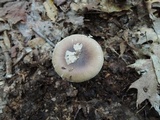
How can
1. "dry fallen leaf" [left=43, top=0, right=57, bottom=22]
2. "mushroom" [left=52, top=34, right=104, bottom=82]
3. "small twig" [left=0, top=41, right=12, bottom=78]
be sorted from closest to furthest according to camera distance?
"mushroom" [left=52, top=34, right=104, bottom=82] → "small twig" [left=0, top=41, right=12, bottom=78] → "dry fallen leaf" [left=43, top=0, right=57, bottom=22]

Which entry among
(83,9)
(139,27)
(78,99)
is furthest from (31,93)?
(139,27)

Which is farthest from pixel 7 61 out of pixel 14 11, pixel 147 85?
pixel 147 85

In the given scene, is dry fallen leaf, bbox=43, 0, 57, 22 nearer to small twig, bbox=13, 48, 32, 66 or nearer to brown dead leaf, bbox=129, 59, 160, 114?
small twig, bbox=13, 48, 32, 66

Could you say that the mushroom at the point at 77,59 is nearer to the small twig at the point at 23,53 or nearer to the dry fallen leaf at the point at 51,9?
the small twig at the point at 23,53

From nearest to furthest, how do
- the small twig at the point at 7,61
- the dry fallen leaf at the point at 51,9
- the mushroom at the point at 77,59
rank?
the mushroom at the point at 77,59 < the small twig at the point at 7,61 < the dry fallen leaf at the point at 51,9

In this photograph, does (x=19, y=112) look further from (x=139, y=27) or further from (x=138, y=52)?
(x=139, y=27)

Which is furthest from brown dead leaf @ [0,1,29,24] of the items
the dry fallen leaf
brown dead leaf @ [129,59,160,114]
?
brown dead leaf @ [129,59,160,114]

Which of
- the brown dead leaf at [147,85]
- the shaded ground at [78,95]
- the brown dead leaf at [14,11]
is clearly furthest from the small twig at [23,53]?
the brown dead leaf at [147,85]
